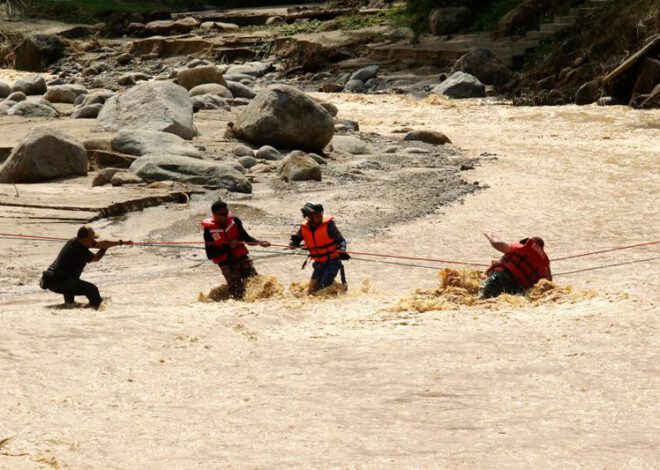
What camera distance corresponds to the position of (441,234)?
1280cm

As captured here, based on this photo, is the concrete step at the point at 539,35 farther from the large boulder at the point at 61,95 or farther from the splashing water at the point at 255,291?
the splashing water at the point at 255,291

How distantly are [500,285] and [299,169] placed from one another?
6710mm

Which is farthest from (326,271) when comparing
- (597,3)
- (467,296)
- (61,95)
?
(597,3)

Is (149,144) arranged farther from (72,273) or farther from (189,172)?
(72,273)

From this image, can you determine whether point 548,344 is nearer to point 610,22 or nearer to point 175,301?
point 175,301

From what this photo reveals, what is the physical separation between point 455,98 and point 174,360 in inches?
759

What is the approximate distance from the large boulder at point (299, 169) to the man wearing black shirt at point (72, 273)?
21.4 ft

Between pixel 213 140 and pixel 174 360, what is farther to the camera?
pixel 213 140

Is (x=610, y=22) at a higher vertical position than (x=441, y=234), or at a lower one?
higher

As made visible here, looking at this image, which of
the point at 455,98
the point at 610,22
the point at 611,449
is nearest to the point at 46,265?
the point at 611,449

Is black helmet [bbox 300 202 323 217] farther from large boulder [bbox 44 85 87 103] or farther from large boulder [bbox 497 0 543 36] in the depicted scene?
large boulder [bbox 497 0 543 36]

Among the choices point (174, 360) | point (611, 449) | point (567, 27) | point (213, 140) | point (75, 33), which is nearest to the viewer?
point (611, 449)

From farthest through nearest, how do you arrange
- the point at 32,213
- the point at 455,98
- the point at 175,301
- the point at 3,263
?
the point at 455,98 → the point at 32,213 → the point at 3,263 → the point at 175,301

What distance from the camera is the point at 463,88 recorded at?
26078 mm
